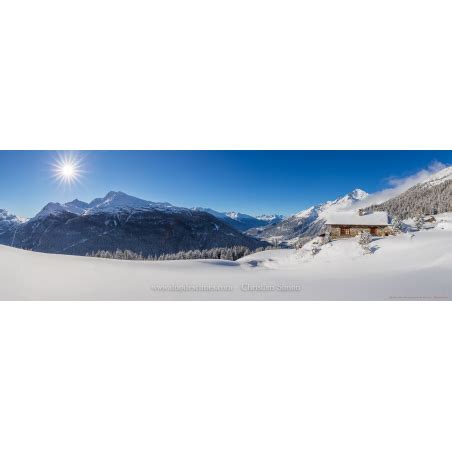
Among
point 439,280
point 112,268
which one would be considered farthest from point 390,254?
point 112,268

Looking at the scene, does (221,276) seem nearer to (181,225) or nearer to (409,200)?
(181,225)

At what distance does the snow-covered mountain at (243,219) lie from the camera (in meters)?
7.67

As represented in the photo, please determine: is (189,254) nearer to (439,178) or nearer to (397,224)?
(397,224)

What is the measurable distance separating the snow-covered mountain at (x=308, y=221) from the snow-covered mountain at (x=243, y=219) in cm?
13

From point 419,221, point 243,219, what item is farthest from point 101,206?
point 419,221

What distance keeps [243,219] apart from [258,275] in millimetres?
1430

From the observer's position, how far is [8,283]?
6.91 metres

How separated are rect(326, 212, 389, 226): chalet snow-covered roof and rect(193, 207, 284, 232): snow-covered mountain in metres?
1.20

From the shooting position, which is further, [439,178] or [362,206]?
[362,206]

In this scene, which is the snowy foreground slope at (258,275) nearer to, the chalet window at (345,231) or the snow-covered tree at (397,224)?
the snow-covered tree at (397,224)

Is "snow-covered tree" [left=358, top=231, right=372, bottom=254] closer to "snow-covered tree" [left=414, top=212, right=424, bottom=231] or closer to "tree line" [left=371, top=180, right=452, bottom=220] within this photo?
"tree line" [left=371, top=180, right=452, bottom=220]

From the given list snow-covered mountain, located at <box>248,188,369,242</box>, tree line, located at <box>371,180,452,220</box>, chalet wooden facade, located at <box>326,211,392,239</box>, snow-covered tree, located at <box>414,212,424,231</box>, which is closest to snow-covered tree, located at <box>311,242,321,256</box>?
snow-covered mountain, located at <box>248,188,369,242</box>

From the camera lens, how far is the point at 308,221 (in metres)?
7.59

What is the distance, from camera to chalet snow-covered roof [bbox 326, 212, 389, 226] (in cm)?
737
